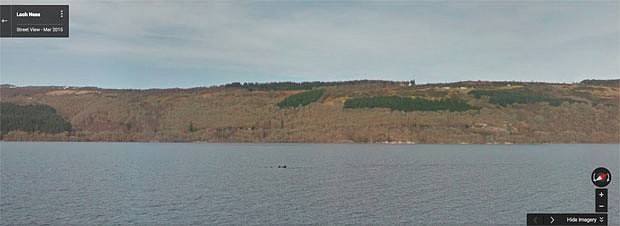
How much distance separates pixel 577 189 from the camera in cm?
3297

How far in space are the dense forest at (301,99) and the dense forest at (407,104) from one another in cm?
1069

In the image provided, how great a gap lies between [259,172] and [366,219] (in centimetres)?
2421

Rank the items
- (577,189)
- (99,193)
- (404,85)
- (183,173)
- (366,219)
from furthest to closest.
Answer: (404,85) → (183,173) → (577,189) → (99,193) → (366,219)

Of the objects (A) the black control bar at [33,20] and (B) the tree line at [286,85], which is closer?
(A) the black control bar at [33,20]

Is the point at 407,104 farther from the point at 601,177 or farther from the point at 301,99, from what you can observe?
the point at 601,177

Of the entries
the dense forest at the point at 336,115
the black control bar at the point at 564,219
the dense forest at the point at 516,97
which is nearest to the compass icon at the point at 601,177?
the black control bar at the point at 564,219

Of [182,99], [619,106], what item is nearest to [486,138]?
[619,106]

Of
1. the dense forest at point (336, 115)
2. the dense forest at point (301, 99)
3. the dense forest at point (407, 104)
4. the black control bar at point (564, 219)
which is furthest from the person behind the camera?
the dense forest at point (301, 99)

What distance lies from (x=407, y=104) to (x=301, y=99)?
2898 centimetres

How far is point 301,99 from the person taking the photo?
138250 millimetres

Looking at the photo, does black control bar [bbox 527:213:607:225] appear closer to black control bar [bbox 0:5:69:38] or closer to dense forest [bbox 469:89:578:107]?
black control bar [bbox 0:5:69:38]

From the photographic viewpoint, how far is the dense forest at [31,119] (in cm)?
8725

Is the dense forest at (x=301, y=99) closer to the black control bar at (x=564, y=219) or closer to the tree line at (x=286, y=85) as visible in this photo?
the tree line at (x=286, y=85)

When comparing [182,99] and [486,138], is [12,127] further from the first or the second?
[486,138]
